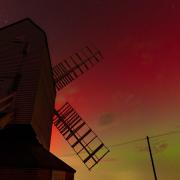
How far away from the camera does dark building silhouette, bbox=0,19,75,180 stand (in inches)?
423

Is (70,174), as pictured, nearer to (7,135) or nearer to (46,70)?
(7,135)

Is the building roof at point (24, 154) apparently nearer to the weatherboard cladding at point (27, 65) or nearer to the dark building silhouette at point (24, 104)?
the dark building silhouette at point (24, 104)

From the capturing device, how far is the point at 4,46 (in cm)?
1598

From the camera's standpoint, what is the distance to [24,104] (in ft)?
43.6

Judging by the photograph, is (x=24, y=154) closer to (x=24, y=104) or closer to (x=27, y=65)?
(x=24, y=104)

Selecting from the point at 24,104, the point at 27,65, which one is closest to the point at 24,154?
the point at 24,104

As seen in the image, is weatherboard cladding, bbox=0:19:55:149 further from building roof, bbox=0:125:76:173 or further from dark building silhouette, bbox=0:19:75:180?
building roof, bbox=0:125:76:173

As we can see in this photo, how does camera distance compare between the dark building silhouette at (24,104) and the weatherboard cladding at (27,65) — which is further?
the weatherboard cladding at (27,65)

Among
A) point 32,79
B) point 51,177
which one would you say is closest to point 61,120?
point 32,79

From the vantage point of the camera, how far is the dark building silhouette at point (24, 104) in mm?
10742

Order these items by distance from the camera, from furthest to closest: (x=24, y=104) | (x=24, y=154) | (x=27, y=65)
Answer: (x=27, y=65)
(x=24, y=104)
(x=24, y=154)

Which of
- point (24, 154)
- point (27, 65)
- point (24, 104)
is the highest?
point (27, 65)

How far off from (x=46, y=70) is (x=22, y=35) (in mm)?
2902

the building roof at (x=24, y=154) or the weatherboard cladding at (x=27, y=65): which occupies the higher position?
the weatherboard cladding at (x=27, y=65)
